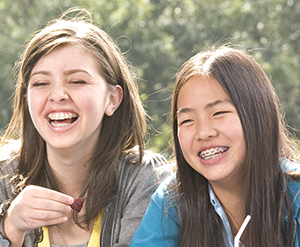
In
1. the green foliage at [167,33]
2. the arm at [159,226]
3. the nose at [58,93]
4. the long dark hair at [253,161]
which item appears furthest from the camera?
the green foliage at [167,33]

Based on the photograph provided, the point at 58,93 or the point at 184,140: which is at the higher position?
the point at 58,93

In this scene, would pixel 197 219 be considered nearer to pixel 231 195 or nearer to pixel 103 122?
pixel 231 195

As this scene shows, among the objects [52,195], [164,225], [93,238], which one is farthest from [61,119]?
[164,225]

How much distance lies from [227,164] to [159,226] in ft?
1.31

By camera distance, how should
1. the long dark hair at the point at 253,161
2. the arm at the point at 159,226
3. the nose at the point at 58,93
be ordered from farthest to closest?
the nose at the point at 58,93 → the arm at the point at 159,226 → the long dark hair at the point at 253,161

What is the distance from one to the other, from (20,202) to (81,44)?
826 millimetres

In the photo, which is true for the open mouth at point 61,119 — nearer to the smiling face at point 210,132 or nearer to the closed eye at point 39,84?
the closed eye at point 39,84

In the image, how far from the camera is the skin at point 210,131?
1.88 metres

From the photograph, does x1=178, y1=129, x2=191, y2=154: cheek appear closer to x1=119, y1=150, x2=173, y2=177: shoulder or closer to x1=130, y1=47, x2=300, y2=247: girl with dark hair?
x1=130, y1=47, x2=300, y2=247: girl with dark hair

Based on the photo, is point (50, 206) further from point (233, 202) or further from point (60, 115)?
point (233, 202)

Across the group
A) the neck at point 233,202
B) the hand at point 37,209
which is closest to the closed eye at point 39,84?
the hand at point 37,209

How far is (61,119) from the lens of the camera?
225cm

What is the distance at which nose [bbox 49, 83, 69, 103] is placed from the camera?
2.19 m

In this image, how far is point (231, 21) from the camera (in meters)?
9.21
